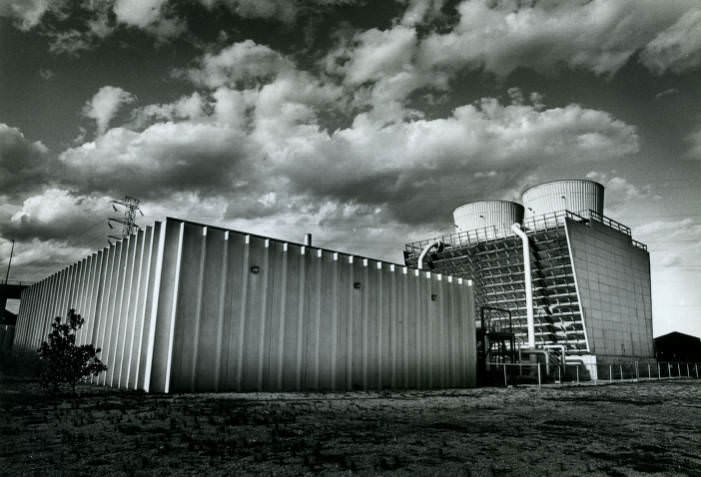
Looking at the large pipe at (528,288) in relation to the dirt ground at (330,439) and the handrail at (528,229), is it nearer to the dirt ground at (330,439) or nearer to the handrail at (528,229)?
the handrail at (528,229)

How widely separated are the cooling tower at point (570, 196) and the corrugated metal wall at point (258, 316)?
74.2 feet

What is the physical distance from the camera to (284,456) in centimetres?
607

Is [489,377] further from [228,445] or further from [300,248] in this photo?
[228,445]

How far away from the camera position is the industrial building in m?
36.1

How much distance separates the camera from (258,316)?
1683 cm

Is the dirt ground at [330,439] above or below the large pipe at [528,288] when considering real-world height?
below

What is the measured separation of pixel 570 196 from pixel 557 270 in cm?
803

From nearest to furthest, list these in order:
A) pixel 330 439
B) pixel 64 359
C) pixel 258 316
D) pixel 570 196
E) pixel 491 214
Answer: pixel 330 439 → pixel 64 359 → pixel 258 316 → pixel 570 196 → pixel 491 214

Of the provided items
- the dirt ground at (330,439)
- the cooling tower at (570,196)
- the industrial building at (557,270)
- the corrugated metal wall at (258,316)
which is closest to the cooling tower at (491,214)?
the industrial building at (557,270)

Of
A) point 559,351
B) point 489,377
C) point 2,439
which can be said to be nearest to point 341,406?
point 2,439

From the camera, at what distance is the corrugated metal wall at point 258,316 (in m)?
15.3

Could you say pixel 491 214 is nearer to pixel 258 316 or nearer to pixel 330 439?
pixel 258 316

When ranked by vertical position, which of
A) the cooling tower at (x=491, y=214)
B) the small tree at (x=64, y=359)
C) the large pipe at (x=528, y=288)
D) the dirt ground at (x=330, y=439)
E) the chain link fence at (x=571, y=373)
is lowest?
the chain link fence at (x=571, y=373)

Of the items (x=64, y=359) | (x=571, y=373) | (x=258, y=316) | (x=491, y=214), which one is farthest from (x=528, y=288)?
(x=64, y=359)
